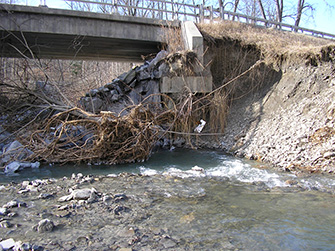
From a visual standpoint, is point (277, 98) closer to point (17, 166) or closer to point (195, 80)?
point (195, 80)

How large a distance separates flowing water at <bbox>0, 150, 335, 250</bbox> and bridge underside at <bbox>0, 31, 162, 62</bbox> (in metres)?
5.99

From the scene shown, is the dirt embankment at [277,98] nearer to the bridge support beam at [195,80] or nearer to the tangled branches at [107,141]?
the bridge support beam at [195,80]

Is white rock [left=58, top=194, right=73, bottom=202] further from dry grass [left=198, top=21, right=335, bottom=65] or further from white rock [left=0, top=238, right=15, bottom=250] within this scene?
dry grass [left=198, top=21, right=335, bottom=65]

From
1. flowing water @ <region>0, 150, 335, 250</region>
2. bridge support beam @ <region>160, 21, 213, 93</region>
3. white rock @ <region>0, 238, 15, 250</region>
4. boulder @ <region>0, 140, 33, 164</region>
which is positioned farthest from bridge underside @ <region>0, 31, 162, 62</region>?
white rock @ <region>0, 238, 15, 250</region>

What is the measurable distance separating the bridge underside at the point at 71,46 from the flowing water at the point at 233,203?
5985 millimetres

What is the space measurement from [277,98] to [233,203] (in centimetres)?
582

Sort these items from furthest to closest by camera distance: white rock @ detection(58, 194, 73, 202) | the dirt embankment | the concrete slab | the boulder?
the concrete slab → the boulder → the dirt embankment → white rock @ detection(58, 194, 73, 202)

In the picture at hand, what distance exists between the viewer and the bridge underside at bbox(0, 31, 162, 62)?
1073 centimetres

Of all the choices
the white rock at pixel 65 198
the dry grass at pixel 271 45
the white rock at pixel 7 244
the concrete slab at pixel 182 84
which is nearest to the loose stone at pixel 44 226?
the white rock at pixel 7 244

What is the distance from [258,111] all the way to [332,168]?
12.5 ft

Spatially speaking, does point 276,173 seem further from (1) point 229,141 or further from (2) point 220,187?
(1) point 229,141

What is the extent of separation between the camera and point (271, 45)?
425 inches

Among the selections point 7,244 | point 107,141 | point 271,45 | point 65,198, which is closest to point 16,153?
point 107,141

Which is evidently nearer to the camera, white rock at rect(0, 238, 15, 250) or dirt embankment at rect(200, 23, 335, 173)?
white rock at rect(0, 238, 15, 250)
